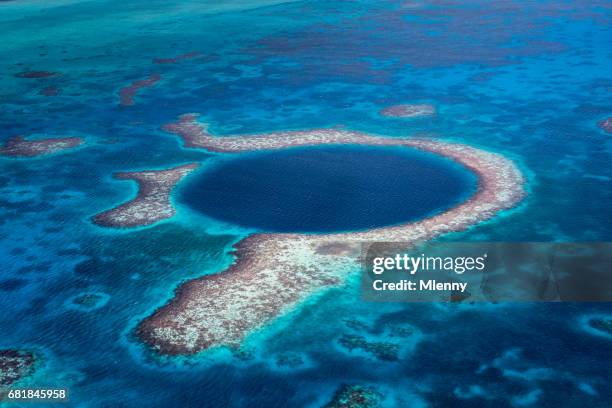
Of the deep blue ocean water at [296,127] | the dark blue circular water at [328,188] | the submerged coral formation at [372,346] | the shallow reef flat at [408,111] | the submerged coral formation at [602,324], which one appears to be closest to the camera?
the deep blue ocean water at [296,127]

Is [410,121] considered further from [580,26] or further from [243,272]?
[580,26]

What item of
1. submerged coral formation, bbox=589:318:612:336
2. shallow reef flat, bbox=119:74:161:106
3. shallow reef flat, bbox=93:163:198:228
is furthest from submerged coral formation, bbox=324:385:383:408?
shallow reef flat, bbox=119:74:161:106

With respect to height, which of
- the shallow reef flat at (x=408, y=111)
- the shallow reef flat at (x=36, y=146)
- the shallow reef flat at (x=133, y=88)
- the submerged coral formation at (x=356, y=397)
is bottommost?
the submerged coral formation at (x=356, y=397)

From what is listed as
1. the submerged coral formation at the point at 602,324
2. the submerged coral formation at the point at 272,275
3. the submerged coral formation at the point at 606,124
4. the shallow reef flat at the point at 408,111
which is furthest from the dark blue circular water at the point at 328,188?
the submerged coral formation at the point at 606,124

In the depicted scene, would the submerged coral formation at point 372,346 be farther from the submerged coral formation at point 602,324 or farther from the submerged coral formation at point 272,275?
the submerged coral formation at point 602,324

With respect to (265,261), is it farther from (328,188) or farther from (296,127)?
(296,127)

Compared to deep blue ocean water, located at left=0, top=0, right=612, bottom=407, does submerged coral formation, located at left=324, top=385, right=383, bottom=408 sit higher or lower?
lower

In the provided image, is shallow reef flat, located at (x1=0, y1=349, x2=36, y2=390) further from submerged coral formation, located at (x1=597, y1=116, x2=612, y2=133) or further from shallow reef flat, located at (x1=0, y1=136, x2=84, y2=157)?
submerged coral formation, located at (x1=597, y1=116, x2=612, y2=133)
